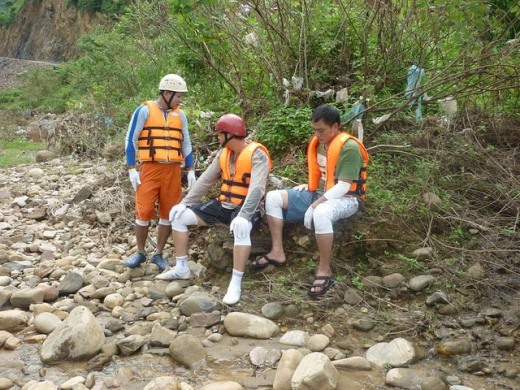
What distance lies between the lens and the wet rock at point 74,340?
3559 millimetres

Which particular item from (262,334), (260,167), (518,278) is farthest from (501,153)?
(262,334)

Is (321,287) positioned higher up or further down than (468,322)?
higher up

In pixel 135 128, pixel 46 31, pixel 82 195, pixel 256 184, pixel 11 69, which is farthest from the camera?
pixel 46 31

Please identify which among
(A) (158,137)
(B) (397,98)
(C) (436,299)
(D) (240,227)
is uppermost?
(B) (397,98)

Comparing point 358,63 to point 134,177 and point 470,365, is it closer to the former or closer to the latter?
point 134,177

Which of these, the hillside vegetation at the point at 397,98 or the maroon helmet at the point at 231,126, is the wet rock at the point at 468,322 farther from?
the maroon helmet at the point at 231,126

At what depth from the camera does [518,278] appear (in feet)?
13.9

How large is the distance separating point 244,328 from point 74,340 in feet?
3.75

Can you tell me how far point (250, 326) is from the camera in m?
3.92

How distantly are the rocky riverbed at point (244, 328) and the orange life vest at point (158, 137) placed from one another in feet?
2.91

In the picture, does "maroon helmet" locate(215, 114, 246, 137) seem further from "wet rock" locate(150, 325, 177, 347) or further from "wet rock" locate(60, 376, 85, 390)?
"wet rock" locate(60, 376, 85, 390)

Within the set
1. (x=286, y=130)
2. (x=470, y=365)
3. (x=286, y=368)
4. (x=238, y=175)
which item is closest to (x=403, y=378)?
(x=470, y=365)

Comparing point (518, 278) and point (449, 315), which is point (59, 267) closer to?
point (449, 315)

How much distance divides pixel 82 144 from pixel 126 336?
658 cm
